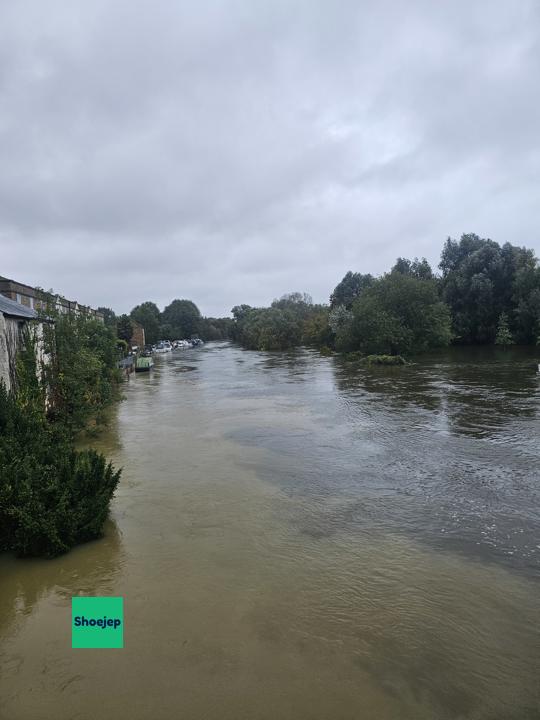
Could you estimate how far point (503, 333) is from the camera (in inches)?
1903

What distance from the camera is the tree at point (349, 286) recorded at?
71.6 metres

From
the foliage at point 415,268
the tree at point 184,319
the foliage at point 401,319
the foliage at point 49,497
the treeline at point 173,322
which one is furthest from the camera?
the tree at point 184,319

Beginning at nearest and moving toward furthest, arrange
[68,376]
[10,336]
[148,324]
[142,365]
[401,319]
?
[10,336]
[68,376]
[142,365]
[401,319]
[148,324]

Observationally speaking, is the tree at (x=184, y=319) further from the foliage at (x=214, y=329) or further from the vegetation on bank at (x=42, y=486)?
the vegetation on bank at (x=42, y=486)

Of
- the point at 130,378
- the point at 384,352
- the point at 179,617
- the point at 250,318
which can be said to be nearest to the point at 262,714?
the point at 179,617

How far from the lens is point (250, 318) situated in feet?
315

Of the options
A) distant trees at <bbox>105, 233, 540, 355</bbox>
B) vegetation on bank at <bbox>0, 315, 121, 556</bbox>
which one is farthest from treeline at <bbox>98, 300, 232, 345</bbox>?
vegetation on bank at <bbox>0, 315, 121, 556</bbox>

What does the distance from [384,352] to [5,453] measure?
38.6 m

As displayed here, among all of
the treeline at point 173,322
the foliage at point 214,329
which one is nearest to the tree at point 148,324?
the treeline at point 173,322

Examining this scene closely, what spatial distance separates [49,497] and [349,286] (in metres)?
68.5

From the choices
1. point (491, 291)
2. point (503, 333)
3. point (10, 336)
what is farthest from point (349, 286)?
point (10, 336)

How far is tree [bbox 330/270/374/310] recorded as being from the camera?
235ft

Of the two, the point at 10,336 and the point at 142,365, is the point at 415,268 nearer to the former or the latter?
the point at 142,365

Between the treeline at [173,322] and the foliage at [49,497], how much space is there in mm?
59074
